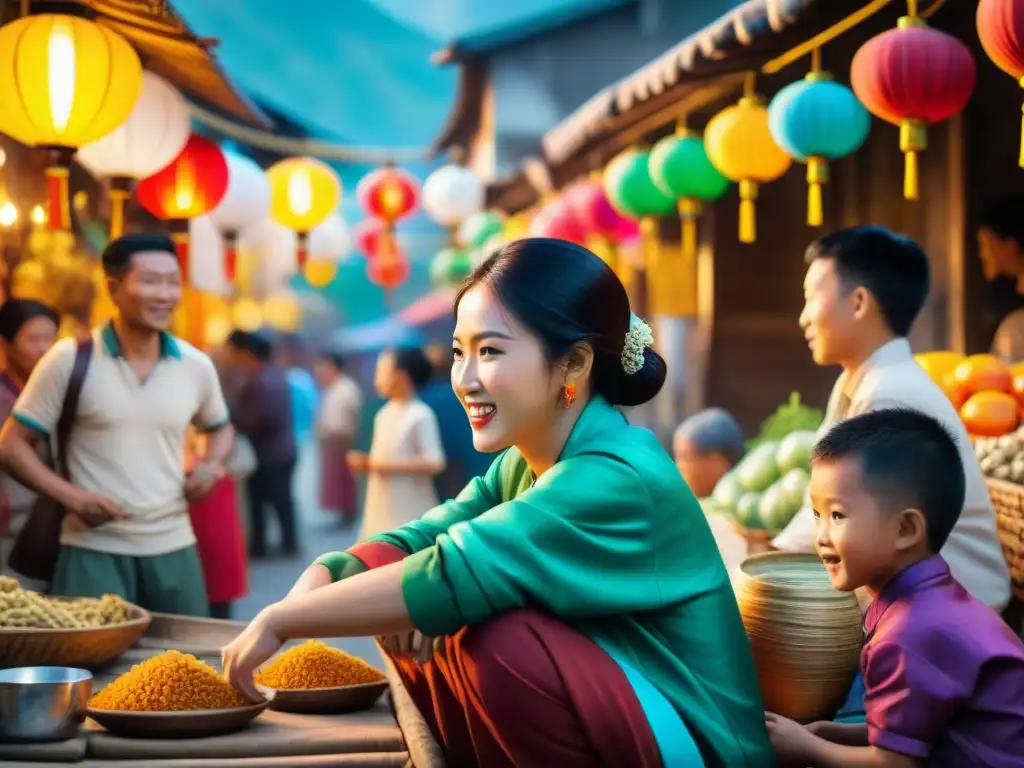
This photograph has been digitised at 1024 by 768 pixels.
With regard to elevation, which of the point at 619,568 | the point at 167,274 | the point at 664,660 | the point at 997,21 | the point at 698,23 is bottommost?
the point at 664,660

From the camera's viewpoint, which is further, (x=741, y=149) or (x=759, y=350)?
(x=759, y=350)

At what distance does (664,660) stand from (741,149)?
14.8 feet

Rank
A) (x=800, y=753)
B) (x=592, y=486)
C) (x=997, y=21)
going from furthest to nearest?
(x=997, y=21)
(x=800, y=753)
(x=592, y=486)

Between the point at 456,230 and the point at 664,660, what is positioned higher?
the point at 456,230

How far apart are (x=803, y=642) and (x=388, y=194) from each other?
1018cm

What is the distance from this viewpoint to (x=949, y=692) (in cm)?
271

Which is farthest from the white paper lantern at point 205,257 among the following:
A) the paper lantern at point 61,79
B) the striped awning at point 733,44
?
the paper lantern at point 61,79

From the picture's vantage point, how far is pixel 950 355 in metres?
6.35

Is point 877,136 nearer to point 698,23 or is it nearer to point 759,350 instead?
point 759,350

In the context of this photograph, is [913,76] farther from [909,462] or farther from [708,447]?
[909,462]

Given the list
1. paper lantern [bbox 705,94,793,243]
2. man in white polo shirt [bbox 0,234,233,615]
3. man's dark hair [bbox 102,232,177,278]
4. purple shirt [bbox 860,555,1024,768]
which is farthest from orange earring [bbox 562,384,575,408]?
paper lantern [bbox 705,94,793,243]

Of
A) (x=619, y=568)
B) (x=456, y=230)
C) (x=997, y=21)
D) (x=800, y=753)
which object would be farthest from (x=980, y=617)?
(x=456, y=230)

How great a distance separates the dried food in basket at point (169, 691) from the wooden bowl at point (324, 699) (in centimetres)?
25

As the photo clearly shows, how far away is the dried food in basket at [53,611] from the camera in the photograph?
3.72 metres
